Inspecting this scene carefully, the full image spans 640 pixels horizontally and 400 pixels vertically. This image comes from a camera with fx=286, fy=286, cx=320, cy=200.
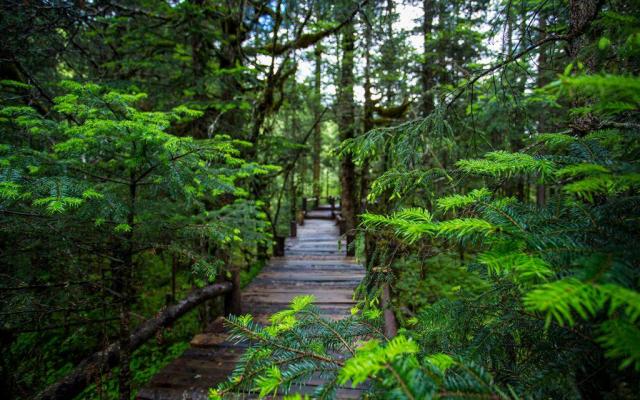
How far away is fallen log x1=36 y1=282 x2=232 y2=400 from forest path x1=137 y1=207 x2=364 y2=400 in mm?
650

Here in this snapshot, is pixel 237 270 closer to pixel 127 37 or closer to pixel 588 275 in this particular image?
pixel 127 37

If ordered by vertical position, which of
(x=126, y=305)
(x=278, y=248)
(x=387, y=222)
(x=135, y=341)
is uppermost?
(x=387, y=222)

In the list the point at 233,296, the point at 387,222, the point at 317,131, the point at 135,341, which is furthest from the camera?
the point at 317,131

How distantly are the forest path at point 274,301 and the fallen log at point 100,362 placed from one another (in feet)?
2.13

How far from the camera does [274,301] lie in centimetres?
626

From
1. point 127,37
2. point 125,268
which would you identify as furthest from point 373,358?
point 127,37

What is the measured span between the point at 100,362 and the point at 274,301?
3.48 meters

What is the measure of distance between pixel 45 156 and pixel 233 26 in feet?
17.5

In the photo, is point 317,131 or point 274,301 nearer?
point 274,301

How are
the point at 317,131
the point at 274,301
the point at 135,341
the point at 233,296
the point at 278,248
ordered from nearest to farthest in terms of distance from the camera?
the point at 135,341
the point at 233,296
the point at 274,301
the point at 278,248
the point at 317,131

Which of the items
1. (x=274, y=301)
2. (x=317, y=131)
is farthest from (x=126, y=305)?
(x=317, y=131)

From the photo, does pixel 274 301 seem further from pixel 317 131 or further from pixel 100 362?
pixel 317 131

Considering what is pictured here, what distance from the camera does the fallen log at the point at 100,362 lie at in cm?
292

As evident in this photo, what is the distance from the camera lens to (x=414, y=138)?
2.43 m
